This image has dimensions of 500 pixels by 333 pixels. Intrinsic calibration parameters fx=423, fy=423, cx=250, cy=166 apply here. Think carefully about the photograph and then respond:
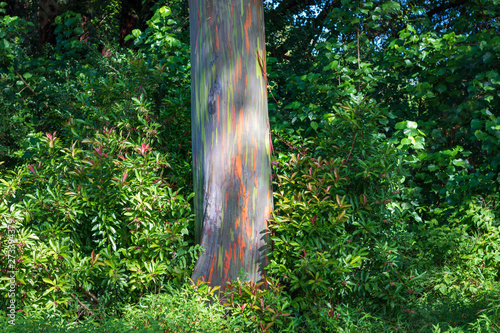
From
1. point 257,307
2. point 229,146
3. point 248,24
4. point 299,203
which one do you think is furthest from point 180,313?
point 248,24

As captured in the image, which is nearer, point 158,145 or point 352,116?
point 352,116

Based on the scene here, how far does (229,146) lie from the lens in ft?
11.3

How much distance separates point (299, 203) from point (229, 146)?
727mm

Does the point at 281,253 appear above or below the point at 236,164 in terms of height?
below

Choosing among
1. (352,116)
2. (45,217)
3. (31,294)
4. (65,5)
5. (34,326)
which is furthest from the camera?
(65,5)

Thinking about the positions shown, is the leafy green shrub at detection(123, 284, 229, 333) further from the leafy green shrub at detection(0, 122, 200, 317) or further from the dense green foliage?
the leafy green shrub at detection(0, 122, 200, 317)

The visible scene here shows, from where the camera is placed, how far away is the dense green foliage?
3.14 m

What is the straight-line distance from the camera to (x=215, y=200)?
3459mm

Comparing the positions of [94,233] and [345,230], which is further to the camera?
[345,230]

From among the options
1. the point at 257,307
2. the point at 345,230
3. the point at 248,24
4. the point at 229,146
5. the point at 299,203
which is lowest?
the point at 257,307

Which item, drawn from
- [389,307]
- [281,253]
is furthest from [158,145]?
[389,307]

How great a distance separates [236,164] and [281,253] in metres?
0.82

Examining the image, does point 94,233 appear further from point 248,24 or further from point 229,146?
point 248,24

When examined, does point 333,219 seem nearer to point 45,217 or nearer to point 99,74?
point 45,217
